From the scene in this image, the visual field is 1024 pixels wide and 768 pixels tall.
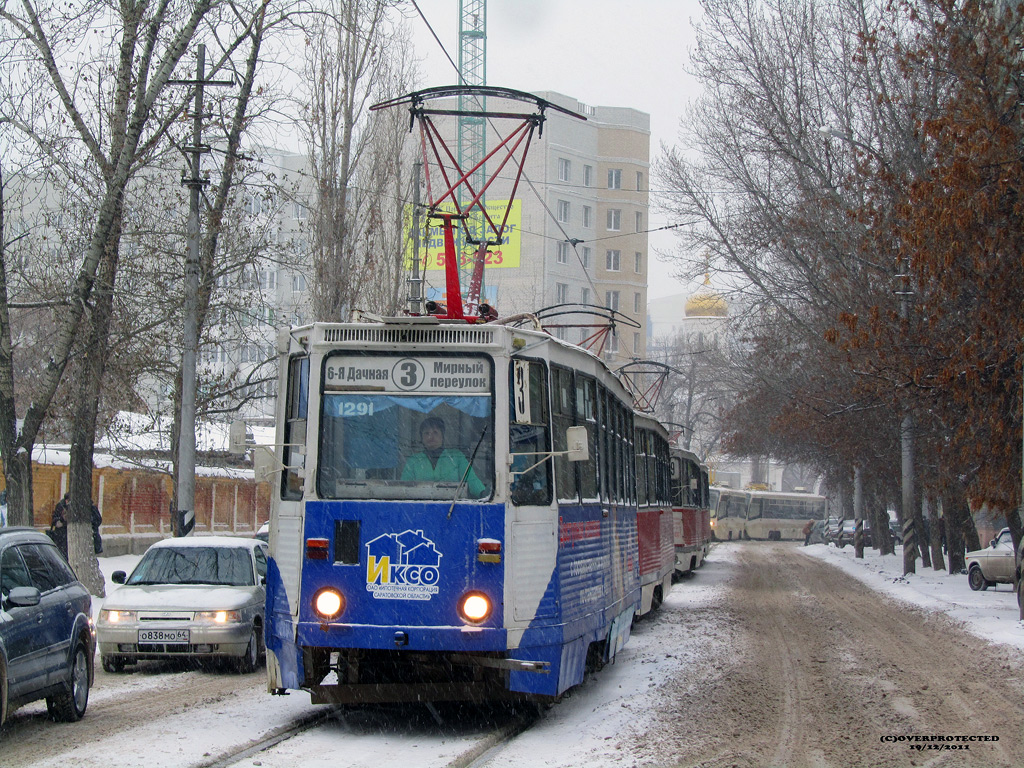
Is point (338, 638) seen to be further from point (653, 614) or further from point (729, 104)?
point (729, 104)

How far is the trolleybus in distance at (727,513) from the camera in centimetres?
6725

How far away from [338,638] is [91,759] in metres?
1.82

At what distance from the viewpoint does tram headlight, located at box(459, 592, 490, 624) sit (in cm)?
861

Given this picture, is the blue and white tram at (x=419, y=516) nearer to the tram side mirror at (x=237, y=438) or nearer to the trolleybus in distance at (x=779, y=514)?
the tram side mirror at (x=237, y=438)

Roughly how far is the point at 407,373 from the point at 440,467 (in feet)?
2.41

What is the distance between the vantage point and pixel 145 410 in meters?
22.5

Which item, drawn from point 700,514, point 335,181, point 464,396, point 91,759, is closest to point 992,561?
point 700,514

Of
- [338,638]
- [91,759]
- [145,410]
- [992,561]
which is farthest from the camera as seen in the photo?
[992,561]

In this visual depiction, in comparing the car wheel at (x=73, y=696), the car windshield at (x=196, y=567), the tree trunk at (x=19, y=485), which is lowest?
the car wheel at (x=73, y=696)

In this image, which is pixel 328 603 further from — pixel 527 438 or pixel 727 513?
pixel 727 513

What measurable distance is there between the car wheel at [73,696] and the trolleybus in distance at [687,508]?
1716 cm

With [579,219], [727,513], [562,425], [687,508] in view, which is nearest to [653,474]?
[562,425]

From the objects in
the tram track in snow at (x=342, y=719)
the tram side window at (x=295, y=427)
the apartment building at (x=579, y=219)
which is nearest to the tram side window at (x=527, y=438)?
the tram side window at (x=295, y=427)

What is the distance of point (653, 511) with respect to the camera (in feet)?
58.9
